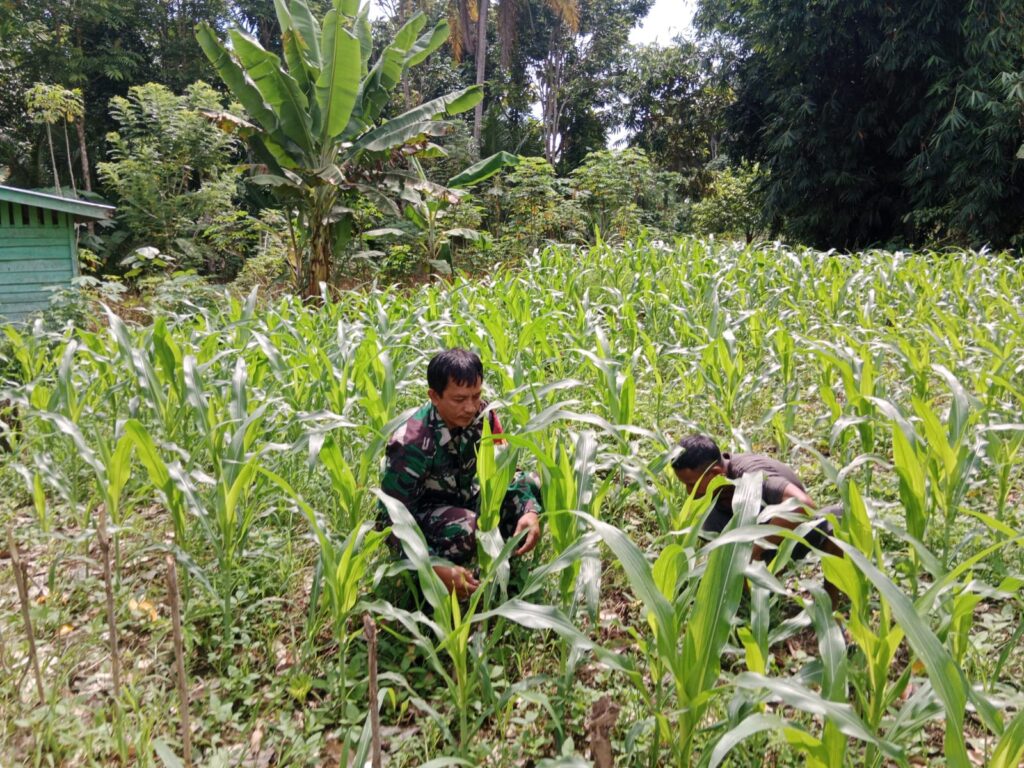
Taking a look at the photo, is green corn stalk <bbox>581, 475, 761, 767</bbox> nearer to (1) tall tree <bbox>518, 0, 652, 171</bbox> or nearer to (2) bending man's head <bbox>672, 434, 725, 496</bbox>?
(2) bending man's head <bbox>672, 434, 725, 496</bbox>

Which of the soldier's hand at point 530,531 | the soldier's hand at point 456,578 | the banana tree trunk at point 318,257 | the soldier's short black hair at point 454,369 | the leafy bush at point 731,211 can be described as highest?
the leafy bush at point 731,211

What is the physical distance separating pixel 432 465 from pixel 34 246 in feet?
26.8

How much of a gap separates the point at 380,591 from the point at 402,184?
7676 millimetres

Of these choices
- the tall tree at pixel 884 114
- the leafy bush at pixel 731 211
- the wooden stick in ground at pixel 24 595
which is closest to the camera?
the wooden stick in ground at pixel 24 595

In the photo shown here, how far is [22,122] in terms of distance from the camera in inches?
685

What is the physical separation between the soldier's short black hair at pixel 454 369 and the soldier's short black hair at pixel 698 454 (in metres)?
0.68

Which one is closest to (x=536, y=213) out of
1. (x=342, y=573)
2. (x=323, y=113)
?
(x=323, y=113)

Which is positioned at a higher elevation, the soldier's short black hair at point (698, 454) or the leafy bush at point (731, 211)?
the leafy bush at point (731, 211)

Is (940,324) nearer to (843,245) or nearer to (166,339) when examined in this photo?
(166,339)

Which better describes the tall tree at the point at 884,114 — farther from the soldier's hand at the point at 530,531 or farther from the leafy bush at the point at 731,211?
the soldier's hand at the point at 530,531

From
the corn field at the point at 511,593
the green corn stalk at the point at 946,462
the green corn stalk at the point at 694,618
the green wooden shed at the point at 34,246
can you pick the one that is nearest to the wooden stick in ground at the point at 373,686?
the corn field at the point at 511,593

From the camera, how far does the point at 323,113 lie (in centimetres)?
738

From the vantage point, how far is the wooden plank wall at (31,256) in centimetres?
779

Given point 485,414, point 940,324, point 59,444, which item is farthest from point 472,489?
point 940,324
